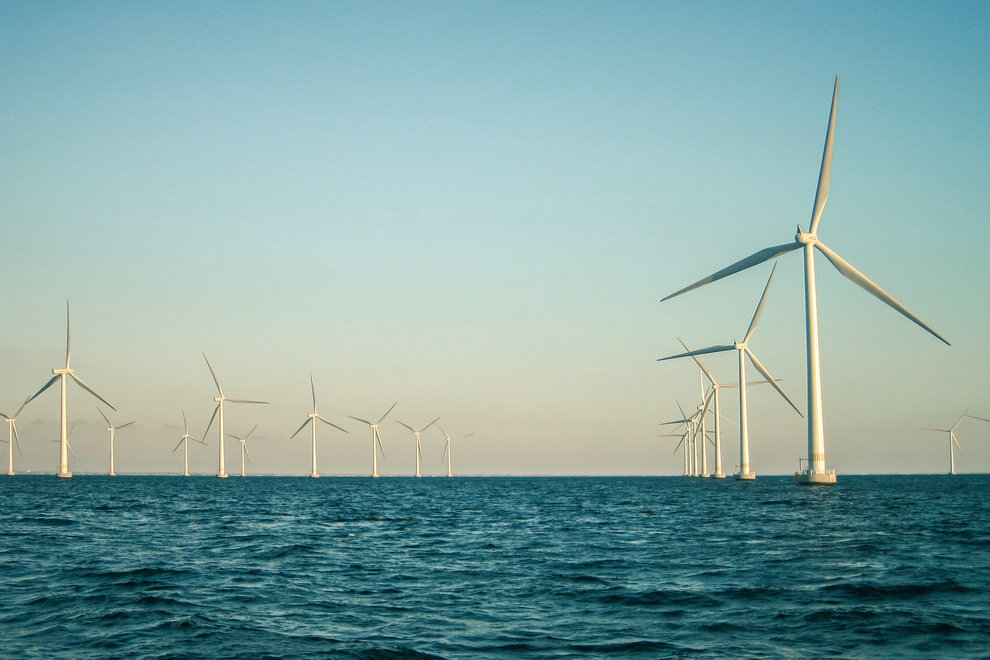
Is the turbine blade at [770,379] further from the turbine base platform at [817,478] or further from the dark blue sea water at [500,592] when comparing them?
the dark blue sea water at [500,592]

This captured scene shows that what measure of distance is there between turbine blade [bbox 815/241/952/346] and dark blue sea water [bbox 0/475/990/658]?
31365 millimetres

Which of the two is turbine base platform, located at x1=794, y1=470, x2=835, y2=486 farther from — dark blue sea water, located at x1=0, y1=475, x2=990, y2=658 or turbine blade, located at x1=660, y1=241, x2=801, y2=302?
dark blue sea water, located at x1=0, y1=475, x2=990, y2=658

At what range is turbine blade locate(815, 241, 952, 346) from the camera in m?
75.5

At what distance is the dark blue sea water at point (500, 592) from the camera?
18.6 m

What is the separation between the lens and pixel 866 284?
277 feet

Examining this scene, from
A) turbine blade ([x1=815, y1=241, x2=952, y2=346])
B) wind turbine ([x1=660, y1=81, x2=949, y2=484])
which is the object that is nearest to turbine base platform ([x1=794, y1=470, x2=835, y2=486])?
wind turbine ([x1=660, y1=81, x2=949, y2=484])

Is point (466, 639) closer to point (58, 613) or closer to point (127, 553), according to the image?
point (58, 613)

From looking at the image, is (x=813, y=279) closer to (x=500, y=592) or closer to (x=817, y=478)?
(x=817, y=478)

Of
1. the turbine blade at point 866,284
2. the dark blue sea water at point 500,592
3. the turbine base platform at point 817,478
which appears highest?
the turbine blade at point 866,284

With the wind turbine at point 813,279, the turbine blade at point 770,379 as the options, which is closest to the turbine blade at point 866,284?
the wind turbine at point 813,279

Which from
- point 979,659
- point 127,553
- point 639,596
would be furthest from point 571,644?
point 127,553

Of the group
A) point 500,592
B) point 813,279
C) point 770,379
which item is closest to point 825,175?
point 813,279

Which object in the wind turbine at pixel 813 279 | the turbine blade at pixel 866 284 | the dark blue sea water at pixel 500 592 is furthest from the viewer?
the wind turbine at pixel 813 279

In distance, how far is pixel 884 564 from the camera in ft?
99.1
